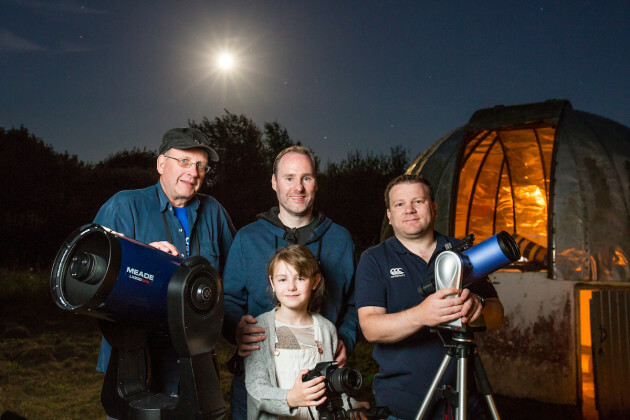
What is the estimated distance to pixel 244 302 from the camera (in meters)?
2.98

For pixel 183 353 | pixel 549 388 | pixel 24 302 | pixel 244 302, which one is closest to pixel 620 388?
pixel 549 388

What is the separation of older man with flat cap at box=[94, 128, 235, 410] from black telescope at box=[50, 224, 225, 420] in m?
0.76

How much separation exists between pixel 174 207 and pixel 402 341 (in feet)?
5.65

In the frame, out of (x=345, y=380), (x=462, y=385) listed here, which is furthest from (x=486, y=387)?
(x=345, y=380)

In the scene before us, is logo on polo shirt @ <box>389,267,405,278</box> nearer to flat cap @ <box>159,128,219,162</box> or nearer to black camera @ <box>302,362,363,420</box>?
black camera @ <box>302,362,363,420</box>

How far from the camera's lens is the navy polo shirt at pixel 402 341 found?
2.39 metres

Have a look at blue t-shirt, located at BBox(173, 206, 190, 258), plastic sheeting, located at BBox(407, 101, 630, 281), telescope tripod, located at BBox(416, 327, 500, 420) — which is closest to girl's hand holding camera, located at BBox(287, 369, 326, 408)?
telescope tripod, located at BBox(416, 327, 500, 420)

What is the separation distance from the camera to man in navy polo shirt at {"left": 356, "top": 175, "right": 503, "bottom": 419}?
87.0 inches

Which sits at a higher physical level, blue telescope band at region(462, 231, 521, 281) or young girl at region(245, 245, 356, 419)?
blue telescope band at region(462, 231, 521, 281)

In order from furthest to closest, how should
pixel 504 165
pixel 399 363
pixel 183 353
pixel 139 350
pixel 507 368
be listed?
pixel 504 165 < pixel 507 368 < pixel 399 363 < pixel 139 350 < pixel 183 353

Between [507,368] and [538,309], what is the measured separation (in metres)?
0.95

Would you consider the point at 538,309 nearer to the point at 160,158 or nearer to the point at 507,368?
the point at 507,368

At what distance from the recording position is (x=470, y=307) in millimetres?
2152

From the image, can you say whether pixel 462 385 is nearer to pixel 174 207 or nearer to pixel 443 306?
pixel 443 306
